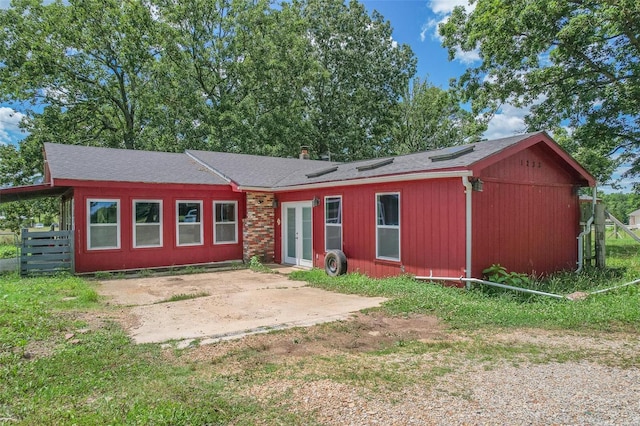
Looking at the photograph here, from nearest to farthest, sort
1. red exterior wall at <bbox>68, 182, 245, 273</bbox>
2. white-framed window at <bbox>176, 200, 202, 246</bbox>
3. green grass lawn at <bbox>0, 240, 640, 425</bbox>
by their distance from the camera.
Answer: green grass lawn at <bbox>0, 240, 640, 425</bbox> → red exterior wall at <bbox>68, 182, 245, 273</bbox> → white-framed window at <bbox>176, 200, 202, 246</bbox>

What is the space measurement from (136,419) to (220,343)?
195 centimetres

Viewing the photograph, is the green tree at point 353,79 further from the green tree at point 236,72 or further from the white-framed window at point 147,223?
the white-framed window at point 147,223

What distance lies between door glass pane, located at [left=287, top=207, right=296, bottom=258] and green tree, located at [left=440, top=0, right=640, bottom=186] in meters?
10.6

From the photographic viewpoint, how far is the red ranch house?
8.09m

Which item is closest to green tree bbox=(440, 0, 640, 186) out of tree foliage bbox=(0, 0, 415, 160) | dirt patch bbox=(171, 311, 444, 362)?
tree foliage bbox=(0, 0, 415, 160)

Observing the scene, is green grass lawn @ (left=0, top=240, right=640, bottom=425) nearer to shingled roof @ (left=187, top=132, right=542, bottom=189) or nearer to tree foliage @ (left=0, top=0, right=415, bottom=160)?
shingled roof @ (left=187, top=132, right=542, bottom=189)

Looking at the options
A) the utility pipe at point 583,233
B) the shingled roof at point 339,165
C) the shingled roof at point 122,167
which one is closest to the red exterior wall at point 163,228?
the shingled roof at point 122,167

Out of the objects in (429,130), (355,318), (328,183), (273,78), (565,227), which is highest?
(273,78)

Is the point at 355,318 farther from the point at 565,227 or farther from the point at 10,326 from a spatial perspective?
the point at 565,227

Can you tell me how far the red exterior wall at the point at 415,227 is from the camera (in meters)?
7.86

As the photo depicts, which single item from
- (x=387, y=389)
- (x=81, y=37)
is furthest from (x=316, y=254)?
(x=81, y=37)

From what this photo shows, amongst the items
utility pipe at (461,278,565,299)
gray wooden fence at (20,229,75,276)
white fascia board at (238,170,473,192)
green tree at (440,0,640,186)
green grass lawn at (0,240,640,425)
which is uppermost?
green tree at (440,0,640,186)

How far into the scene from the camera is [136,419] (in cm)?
284

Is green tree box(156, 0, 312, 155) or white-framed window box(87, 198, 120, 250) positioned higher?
green tree box(156, 0, 312, 155)
